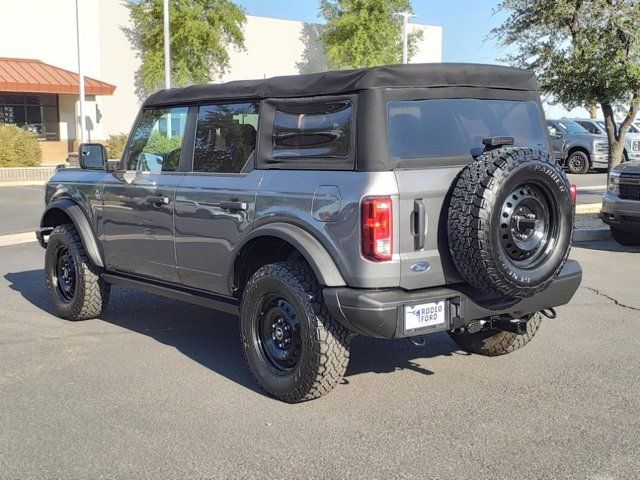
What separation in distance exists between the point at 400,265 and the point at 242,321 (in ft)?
3.87

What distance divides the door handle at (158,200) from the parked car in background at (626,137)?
2104cm

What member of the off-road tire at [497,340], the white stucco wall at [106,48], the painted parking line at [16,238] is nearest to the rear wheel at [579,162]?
the white stucco wall at [106,48]

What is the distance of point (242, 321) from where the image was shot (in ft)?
15.8

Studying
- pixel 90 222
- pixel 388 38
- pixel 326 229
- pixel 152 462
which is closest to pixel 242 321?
pixel 326 229

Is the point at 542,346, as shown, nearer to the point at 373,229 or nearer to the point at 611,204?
the point at 373,229

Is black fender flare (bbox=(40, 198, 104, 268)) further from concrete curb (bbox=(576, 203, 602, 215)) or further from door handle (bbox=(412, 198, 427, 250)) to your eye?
concrete curb (bbox=(576, 203, 602, 215))

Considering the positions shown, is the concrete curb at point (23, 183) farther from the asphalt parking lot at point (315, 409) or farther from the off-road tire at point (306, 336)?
the off-road tire at point (306, 336)

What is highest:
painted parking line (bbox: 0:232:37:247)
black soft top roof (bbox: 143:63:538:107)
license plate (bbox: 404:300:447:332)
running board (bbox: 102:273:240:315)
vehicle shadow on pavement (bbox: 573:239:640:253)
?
black soft top roof (bbox: 143:63:538:107)

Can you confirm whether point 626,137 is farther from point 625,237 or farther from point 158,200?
point 158,200

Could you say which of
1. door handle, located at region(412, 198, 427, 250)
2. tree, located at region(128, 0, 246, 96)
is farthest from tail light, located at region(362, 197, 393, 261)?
tree, located at region(128, 0, 246, 96)

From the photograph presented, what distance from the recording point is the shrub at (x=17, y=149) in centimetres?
2375

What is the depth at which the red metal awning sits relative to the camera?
1060 inches

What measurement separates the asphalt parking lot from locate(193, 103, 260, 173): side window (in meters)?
1.41

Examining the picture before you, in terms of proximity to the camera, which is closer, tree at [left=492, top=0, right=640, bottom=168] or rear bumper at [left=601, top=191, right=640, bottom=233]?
rear bumper at [left=601, top=191, right=640, bottom=233]
